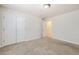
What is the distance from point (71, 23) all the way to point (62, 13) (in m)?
0.36

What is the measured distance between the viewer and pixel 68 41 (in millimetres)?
2631

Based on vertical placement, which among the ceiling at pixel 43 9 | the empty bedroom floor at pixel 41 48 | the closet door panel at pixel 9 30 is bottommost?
the empty bedroom floor at pixel 41 48

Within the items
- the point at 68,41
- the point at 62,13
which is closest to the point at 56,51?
the point at 68,41

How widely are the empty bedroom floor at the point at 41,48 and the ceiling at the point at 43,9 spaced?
59 cm

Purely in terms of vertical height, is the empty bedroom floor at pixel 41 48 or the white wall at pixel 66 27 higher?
the white wall at pixel 66 27

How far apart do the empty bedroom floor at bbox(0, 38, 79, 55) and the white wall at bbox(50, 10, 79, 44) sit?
0.52 feet

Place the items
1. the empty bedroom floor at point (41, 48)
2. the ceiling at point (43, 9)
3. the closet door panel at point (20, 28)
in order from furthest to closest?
the closet door panel at point (20, 28), the empty bedroom floor at point (41, 48), the ceiling at point (43, 9)

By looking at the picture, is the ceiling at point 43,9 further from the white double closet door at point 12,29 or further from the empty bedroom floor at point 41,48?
the empty bedroom floor at point 41,48

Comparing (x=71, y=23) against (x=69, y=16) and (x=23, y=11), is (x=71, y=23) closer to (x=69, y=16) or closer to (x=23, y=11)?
(x=69, y=16)

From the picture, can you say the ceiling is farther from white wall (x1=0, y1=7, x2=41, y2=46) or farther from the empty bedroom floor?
the empty bedroom floor

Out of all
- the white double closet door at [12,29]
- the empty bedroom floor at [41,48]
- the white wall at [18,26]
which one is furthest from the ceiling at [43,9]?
the empty bedroom floor at [41,48]

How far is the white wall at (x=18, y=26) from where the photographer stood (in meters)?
2.40

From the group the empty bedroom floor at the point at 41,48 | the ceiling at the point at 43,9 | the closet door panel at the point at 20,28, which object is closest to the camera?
the ceiling at the point at 43,9

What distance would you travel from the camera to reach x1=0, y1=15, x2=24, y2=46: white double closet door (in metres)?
2.40
